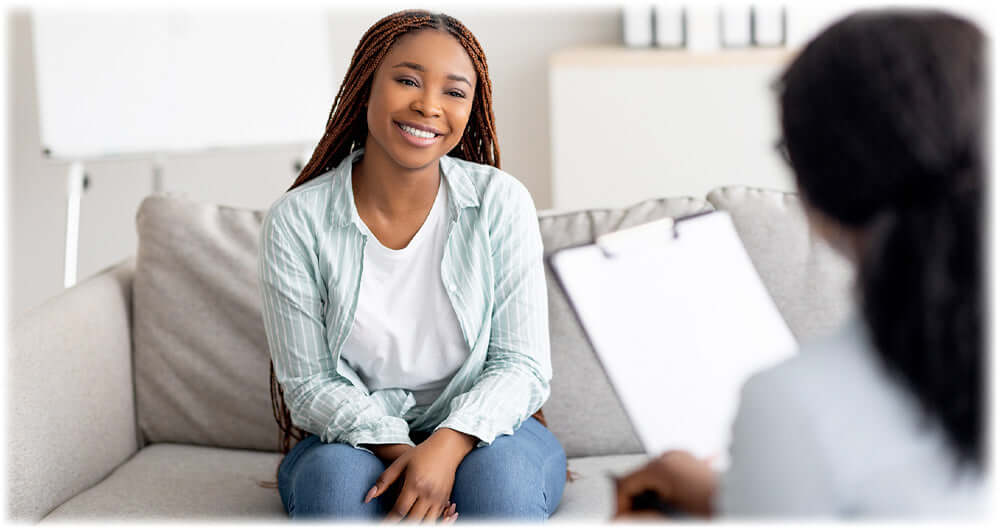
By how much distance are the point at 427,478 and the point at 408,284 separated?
28 cm

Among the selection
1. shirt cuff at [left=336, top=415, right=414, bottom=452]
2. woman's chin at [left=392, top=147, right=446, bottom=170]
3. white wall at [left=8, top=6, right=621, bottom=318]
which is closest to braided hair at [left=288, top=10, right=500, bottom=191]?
woman's chin at [left=392, top=147, right=446, bottom=170]

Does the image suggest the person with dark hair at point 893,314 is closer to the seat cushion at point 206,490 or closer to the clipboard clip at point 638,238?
the clipboard clip at point 638,238

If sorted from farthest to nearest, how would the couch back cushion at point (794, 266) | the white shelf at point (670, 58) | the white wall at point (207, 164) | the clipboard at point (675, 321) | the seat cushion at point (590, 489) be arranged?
the white wall at point (207, 164) < the white shelf at point (670, 58) < the couch back cushion at point (794, 266) < the seat cushion at point (590, 489) < the clipboard at point (675, 321)

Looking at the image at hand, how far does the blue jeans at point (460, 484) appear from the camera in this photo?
115 cm

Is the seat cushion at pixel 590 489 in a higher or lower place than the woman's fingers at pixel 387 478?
lower

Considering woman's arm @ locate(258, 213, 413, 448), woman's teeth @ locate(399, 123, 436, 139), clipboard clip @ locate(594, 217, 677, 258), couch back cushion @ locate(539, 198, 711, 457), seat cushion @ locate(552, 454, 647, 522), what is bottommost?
seat cushion @ locate(552, 454, 647, 522)

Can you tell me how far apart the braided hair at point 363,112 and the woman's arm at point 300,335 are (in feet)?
0.26

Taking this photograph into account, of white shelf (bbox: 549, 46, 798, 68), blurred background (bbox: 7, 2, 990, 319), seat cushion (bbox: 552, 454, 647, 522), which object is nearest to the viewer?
seat cushion (bbox: 552, 454, 647, 522)

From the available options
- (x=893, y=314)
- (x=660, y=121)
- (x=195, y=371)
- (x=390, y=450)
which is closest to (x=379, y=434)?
(x=390, y=450)

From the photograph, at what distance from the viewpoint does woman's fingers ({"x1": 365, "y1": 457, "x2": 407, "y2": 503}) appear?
115cm

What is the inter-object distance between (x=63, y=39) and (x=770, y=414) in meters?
2.05

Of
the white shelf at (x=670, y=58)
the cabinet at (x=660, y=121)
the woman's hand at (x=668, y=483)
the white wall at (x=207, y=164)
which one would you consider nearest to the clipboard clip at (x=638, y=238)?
the woman's hand at (x=668, y=483)

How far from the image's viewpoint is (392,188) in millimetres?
1329

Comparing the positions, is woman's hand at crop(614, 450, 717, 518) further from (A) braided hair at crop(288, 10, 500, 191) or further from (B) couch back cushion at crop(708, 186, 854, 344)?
(B) couch back cushion at crop(708, 186, 854, 344)
